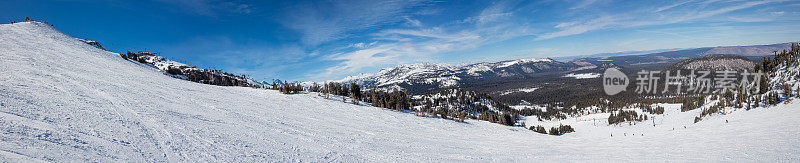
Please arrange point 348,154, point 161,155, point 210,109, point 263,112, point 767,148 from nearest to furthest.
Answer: point 161,155, point 348,154, point 210,109, point 263,112, point 767,148

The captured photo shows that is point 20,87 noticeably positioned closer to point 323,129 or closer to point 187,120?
point 187,120

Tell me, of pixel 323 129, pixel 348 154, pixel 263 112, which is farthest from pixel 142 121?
pixel 348 154

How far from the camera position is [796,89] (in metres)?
30.2

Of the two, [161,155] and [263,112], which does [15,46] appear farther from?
[161,155]

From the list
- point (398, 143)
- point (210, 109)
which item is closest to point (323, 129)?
point (398, 143)

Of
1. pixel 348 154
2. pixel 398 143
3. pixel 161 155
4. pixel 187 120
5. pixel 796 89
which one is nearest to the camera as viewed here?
pixel 161 155

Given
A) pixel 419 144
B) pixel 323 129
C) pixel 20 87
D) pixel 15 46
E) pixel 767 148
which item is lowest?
pixel 767 148

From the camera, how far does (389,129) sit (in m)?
14.0

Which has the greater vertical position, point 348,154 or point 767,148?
point 348,154

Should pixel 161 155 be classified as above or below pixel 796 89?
above

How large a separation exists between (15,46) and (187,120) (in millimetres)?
23748

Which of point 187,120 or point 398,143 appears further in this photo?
point 398,143

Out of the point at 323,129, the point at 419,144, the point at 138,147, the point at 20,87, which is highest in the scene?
the point at 20,87

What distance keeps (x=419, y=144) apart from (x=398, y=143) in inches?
38.4
